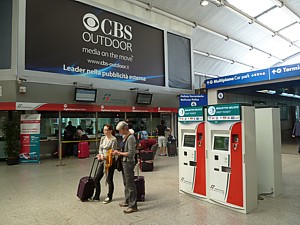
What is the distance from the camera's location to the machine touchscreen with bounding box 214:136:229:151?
144 inches

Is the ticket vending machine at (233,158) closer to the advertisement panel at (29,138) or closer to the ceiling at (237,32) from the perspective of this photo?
the advertisement panel at (29,138)

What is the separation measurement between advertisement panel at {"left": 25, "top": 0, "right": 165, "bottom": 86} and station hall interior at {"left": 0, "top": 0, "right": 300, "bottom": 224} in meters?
0.04

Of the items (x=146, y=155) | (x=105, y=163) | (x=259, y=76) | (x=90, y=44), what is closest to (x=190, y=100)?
(x=259, y=76)

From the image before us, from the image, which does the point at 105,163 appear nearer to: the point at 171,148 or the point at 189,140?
the point at 189,140

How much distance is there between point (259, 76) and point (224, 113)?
27.6 feet

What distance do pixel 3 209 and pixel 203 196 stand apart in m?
A: 3.33

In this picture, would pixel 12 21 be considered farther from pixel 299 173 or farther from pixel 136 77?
pixel 299 173

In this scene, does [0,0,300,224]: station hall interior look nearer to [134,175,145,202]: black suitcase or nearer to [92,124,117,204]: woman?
[134,175,145,202]: black suitcase

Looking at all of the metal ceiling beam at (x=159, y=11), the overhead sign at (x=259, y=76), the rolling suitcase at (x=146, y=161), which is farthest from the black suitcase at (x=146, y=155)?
the metal ceiling beam at (x=159, y=11)

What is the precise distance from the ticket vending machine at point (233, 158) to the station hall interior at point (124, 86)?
0.04m

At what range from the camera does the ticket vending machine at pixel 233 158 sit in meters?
3.40

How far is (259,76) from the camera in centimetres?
1080

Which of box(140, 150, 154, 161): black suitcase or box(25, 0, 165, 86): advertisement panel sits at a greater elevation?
box(25, 0, 165, 86): advertisement panel

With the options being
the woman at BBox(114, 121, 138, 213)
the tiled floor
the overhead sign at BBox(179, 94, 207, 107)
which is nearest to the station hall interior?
the tiled floor
